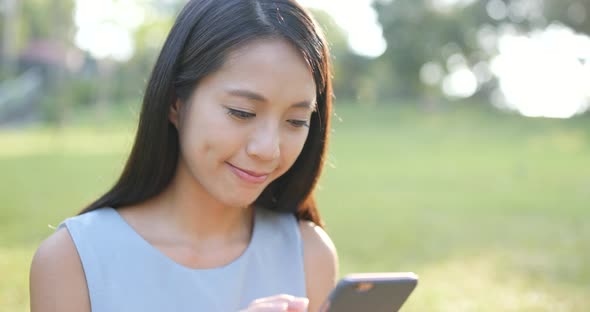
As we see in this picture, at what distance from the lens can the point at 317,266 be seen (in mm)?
1873

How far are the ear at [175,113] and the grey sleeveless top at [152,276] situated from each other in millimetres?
268

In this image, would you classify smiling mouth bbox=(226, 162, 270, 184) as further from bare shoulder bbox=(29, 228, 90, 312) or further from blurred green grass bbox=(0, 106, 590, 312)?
blurred green grass bbox=(0, 106, 590, 312)

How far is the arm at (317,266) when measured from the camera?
1.84 metres

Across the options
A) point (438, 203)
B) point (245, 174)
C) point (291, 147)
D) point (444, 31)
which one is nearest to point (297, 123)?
point (291, 147)

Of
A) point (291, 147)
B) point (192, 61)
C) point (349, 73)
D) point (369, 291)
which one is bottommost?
point (369, 291)

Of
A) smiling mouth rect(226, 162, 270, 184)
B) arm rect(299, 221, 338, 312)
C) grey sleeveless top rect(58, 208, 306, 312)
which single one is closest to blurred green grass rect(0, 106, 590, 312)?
arm rect(299, 221, 338, 312)

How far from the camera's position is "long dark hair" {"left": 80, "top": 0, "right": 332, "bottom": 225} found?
1593 mm

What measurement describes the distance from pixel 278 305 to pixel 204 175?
16.3 inches

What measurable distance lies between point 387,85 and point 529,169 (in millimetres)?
11231

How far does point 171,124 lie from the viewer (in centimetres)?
171

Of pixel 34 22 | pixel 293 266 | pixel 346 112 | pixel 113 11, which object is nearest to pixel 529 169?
pixel 346 112

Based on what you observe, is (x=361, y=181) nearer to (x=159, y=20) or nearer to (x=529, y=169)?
(x=529, y=169)

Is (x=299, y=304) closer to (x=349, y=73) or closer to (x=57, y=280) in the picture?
(x=57, y=280)

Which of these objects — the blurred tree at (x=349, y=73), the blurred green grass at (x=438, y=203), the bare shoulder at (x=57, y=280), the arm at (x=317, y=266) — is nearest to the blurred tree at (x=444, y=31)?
the blurred tree at (x=349, y=73)
